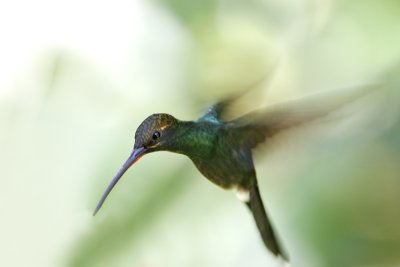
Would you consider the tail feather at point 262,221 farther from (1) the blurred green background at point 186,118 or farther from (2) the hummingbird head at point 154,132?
(2) the hummingbird head at point 154,132

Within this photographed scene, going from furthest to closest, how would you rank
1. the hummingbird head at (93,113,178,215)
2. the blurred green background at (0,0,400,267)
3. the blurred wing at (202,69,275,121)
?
the blurred green background at (0,0,400,267) → the blurred wing at (202,69,275,121) → the hummingbird head at (93,113,178,215)

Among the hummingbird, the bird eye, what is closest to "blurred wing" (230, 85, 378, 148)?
the hummingbird

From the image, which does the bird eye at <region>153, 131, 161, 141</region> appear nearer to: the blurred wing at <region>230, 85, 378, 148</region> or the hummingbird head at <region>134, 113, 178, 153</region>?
the hummingbird head at <region>134, 113, 178, 153</region>

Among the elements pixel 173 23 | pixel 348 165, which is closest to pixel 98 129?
pixel 173 23

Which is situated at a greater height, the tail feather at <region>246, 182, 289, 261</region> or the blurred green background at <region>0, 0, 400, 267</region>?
the blurred green background at <region>0, 0, 400, 267</region>

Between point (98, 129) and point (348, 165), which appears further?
point (98, 129)

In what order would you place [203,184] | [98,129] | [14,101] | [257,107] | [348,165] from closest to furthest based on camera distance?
[257,107], [348,165], [203,184], [98,129], [14,101]

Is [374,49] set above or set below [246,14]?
below

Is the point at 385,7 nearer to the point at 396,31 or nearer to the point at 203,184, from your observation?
the point at 396,31
